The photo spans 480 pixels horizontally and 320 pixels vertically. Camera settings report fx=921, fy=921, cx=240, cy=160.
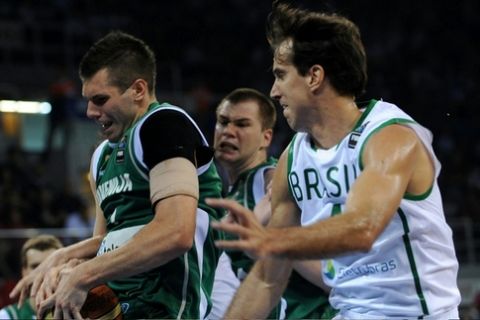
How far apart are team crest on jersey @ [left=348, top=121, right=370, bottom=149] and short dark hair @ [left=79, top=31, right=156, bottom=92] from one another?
124cm

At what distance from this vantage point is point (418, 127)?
3.60m

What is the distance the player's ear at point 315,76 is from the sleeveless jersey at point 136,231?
0.71m

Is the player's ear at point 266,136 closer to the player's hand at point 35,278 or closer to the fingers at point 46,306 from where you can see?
the player's hand at point 35,278

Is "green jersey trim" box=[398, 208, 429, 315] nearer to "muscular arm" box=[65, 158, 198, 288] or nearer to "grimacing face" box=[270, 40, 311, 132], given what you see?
"grimacing face" box=[270, 40, 311, 132]

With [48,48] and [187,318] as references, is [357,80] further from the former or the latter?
[48,48]

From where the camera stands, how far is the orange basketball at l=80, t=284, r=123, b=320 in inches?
159

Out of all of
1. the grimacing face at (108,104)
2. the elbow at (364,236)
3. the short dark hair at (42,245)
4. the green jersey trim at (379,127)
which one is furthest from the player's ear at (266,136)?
the elbow at (364,236)

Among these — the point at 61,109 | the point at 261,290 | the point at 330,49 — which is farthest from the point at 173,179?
the point at 61,109

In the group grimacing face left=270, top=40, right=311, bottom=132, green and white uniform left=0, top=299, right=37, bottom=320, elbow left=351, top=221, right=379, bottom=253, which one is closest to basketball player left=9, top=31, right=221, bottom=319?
grimacing face left=270, top=40, right=311, bottom=132

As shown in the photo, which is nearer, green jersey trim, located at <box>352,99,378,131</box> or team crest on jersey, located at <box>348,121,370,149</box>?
→ team crest on jersey, located at <box>348,121,370,149</box>

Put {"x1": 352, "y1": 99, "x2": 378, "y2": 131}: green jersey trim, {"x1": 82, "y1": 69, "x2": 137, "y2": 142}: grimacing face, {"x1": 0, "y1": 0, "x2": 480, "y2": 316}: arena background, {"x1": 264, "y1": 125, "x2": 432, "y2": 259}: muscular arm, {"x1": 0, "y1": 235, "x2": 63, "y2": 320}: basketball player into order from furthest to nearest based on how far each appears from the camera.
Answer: {"x1": 0, "y1": 0, "x2": 480, "y2": 316}: arena background → {"x1": 0, "y1": 235, "x2": 63, "y2": 320}: basketball player → {"x1": 82, "y1": 69, "x2": 137, "y2": 142}: grimacing face → {"x1": 352, "y1": 99, "x2": 378, "y2": 131}: green jersey trim → {"x1": 264, "y1": 125, "x2": 432, "y2": 259}: muscular arm

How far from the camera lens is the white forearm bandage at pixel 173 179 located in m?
3.93

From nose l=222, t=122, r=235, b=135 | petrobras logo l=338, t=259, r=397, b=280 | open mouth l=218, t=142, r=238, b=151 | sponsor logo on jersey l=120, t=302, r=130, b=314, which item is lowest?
sponsor logo on jersey l=120, t=302, r=130, b=314

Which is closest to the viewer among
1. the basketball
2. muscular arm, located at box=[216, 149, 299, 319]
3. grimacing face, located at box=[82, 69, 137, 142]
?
muscular arm, located at box=[216, 149, 299, 319]
